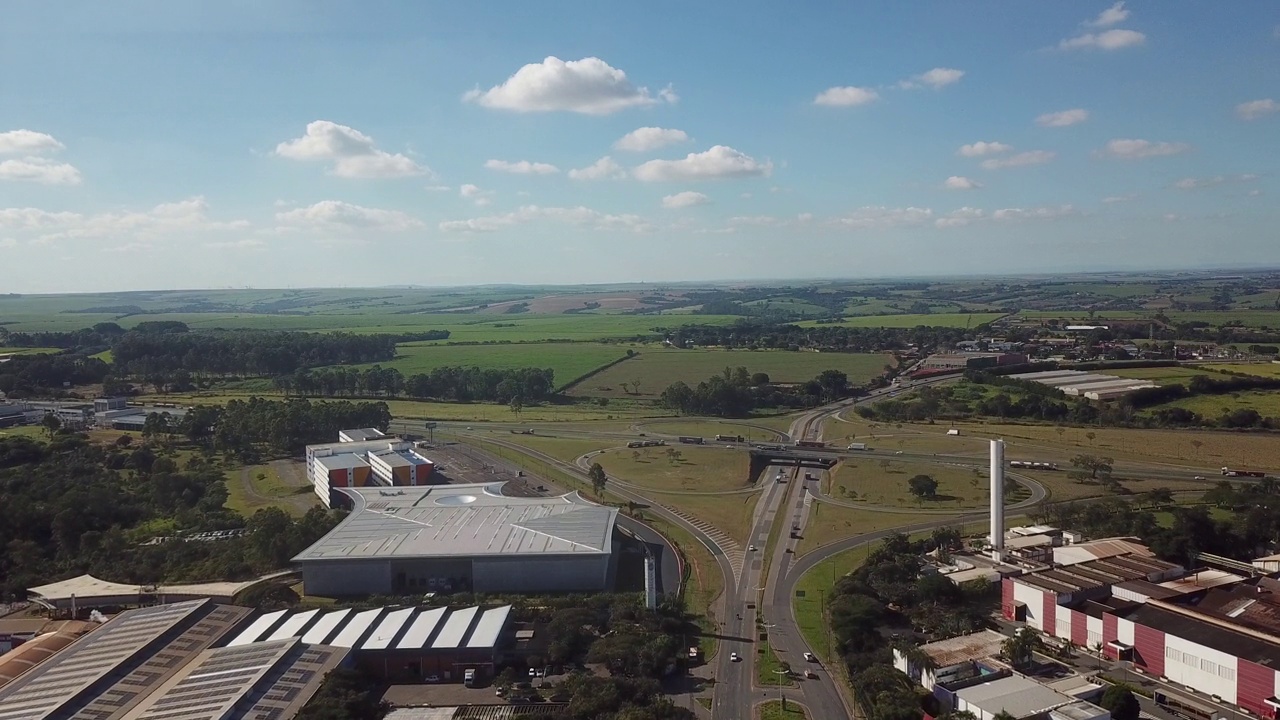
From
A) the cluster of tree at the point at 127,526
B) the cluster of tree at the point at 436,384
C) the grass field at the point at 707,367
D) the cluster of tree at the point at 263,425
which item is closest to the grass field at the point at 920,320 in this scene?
the grass field at the point at 707,367

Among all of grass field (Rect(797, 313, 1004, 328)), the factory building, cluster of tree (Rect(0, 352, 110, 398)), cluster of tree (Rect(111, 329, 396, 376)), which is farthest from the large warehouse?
grass field (Rect(797, 313, 1004, 328))

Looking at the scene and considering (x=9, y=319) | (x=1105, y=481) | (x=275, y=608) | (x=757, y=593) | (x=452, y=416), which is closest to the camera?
(x=275, y=608)

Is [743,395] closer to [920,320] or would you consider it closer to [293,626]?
[293,626]

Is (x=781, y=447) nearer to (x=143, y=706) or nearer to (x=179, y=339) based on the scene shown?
(x=143, y=706)

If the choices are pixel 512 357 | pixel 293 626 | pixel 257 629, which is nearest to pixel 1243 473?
pixel 293 626

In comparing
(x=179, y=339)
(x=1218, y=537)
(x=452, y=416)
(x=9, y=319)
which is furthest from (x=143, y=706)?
(x=9, y=319)

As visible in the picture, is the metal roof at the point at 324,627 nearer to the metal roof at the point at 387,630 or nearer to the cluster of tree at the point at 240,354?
the metal roof at the point at 387,630

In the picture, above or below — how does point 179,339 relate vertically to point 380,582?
above

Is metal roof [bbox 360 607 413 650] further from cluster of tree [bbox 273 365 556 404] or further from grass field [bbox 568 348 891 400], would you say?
grass field [bbox 568 348 891 400]
